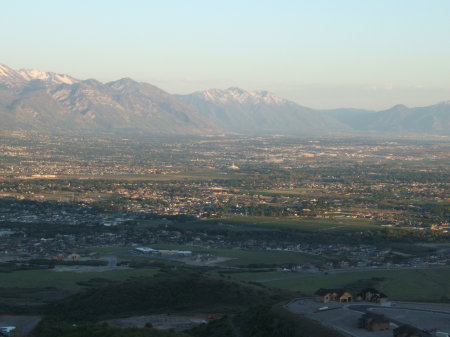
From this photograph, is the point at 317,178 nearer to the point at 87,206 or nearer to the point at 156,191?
the point at 156,191

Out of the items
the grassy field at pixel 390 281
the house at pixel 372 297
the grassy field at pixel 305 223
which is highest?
the house at pixel 372 297

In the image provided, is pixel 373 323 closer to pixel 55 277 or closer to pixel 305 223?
pixel 55 277

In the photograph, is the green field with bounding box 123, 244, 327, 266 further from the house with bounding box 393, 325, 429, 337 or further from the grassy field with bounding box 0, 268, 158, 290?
the house with bounding box 393, 325, 429, 337

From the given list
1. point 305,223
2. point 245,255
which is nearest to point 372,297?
point 245,255

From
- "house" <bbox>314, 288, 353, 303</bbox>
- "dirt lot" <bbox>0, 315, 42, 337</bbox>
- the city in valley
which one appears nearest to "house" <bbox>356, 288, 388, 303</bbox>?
the city in valley

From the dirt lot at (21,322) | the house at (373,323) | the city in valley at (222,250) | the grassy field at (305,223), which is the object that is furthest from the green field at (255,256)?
the house at (373,323)

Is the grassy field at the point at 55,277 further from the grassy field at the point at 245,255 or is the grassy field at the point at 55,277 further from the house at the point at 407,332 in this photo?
the house at the point at 407,332
